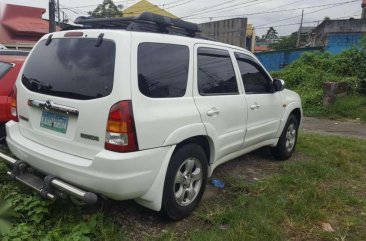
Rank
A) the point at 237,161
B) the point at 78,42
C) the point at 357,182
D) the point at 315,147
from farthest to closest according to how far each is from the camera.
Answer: the point at 315,147, the point at 237,161, the point at 357,182, the point at 78,42

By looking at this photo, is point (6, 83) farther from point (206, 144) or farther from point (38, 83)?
point (206, 144)

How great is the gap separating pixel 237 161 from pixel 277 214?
1991 mm

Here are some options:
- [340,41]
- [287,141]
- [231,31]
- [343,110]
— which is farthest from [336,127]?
[231,31]

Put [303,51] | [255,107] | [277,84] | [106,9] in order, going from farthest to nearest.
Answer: [106,9] < [303,51] < [277,84] < [255,107]

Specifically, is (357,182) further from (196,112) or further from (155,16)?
(155,16)

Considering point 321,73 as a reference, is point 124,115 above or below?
above

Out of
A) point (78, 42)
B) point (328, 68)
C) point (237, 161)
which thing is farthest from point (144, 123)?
point (328, 68)

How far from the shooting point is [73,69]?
10.5 ft

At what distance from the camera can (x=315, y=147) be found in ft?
22.0

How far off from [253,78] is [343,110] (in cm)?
728

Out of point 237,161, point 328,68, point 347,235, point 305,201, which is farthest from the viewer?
point 328,68

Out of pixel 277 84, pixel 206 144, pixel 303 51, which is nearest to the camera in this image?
pixel 206 144

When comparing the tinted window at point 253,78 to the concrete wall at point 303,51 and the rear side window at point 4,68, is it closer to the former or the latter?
the rear side window at point 4,68

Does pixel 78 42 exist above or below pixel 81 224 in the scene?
above
